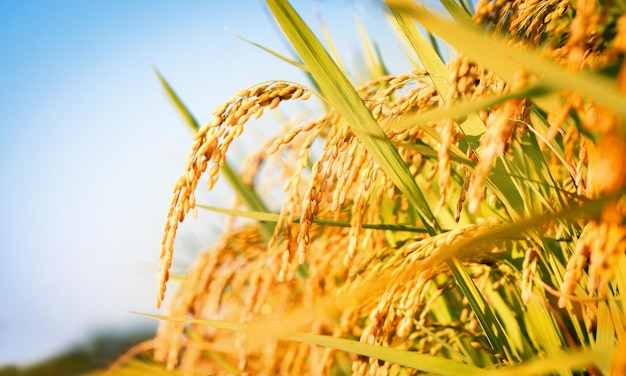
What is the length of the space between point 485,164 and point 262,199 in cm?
161

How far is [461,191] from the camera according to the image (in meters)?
0.97

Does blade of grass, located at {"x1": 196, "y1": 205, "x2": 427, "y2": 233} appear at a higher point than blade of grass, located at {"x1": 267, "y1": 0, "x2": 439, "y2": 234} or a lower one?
lower

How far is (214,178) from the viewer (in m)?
0.86

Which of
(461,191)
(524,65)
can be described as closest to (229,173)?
(461,191)

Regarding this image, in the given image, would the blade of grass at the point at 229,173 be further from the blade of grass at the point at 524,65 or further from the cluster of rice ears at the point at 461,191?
the blade of grass at the point at 524,65

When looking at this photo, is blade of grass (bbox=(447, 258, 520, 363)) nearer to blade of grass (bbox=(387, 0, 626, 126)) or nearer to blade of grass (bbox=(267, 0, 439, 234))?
blade of grass (bbox=(267, 0, 439, 234))

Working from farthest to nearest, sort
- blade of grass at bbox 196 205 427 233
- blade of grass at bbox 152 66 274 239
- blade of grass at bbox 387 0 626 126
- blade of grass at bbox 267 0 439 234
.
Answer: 1. blade of grass at bbox 152 66 274 239
2. blade of grass at bbox 196 205 427 233
3. blade of grass at bbox 267 0 439 234
4. blade of grass at bbox 387 0 626 126

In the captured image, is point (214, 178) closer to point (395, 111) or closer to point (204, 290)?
point (395, 111)

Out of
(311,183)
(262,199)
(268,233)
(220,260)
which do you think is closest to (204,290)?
(220,260)

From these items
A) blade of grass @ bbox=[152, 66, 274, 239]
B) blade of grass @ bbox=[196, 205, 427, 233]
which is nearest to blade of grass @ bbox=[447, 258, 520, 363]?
blade of grass @ bbox=[196, 205, 427, 233]

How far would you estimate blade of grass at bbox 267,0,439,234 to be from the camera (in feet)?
2.69

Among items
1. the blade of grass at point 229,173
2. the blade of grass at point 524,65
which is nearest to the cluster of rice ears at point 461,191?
the blade of grass at point 524,65

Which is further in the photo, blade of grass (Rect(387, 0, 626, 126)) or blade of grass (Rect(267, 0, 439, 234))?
blade of grass (Rect(267, 0, 439, 234))

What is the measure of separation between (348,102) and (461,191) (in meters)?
0.30
